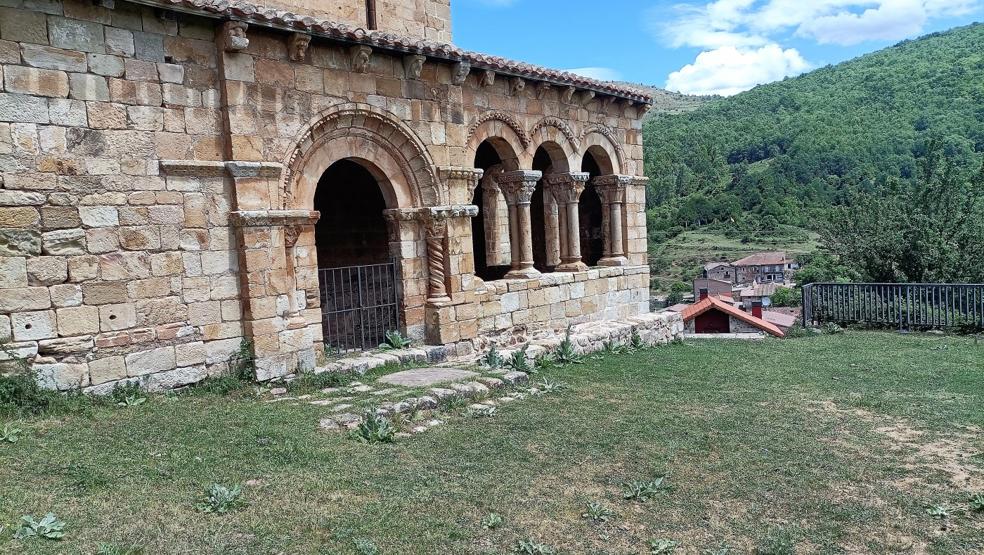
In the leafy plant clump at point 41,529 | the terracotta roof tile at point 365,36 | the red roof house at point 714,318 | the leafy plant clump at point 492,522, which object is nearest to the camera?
the leafy plant clump at point 41,529

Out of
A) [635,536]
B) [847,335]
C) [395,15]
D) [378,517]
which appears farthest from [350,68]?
[847,335]

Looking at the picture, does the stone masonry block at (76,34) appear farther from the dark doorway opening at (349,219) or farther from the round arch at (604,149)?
the round arch at (604,149)

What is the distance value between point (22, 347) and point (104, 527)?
326cm

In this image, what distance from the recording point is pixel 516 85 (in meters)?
11.3

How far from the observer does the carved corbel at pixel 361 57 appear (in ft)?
29.1

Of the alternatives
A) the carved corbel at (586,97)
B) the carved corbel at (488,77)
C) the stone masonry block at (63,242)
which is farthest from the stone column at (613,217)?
the stone masonry block at (63,242)

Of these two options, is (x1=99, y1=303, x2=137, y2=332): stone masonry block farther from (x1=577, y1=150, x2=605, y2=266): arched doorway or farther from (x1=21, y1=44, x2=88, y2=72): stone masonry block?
(x1=577, y1=150, x2=605, y2=266): arched doorway

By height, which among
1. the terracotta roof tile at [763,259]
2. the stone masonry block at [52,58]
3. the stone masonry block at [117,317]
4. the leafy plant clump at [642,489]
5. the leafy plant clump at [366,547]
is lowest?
the terracotta roof tile at [763,259]

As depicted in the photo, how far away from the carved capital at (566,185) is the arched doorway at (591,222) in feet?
4.82

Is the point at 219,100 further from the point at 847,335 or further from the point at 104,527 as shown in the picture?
the point at 847,335

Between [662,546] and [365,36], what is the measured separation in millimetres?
7038

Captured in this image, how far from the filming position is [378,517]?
454 cm

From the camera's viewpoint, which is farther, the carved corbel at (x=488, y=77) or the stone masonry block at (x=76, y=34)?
the carved corbel at (x=488, y=77)

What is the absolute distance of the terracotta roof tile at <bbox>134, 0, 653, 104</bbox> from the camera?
741 cm
